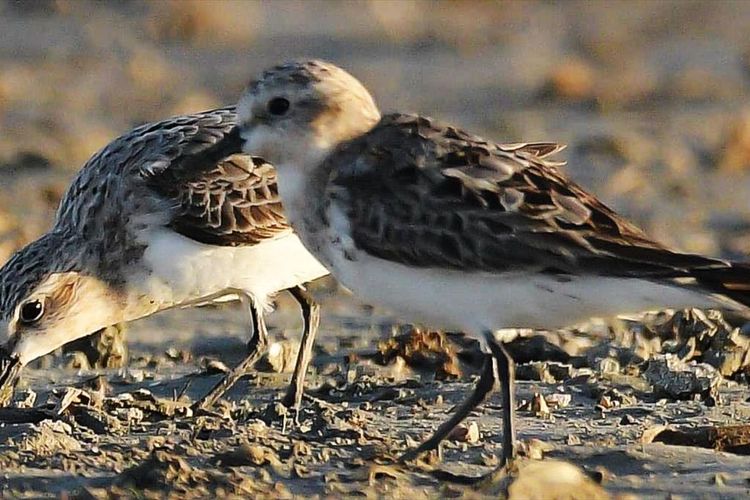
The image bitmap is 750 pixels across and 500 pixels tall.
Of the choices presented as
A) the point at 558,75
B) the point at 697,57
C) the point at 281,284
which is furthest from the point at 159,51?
the point at 281,284

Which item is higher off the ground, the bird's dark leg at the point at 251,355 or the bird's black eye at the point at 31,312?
the bird's black eye at the point at 31,312

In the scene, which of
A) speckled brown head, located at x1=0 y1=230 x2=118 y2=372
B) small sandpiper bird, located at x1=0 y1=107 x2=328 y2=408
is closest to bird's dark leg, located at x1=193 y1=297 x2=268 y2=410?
small sandpiper bird, located at x1=0 y1=107 x2=328 y2=408

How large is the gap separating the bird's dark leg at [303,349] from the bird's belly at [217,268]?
24 centimetres

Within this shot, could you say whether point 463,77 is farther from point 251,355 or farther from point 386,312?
point 251,355

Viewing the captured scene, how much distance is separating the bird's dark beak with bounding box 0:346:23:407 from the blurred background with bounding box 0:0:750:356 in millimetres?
3754

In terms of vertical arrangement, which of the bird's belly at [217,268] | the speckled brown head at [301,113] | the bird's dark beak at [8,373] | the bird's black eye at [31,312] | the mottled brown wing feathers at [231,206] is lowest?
the bird's dark beak at [8,373]

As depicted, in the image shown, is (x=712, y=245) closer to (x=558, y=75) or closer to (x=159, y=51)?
(x=558, y=75)

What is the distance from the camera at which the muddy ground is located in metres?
6.48

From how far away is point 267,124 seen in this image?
6824 millimetres

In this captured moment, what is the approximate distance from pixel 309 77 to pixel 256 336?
195cm

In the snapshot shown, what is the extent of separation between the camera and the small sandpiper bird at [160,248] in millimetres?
7977

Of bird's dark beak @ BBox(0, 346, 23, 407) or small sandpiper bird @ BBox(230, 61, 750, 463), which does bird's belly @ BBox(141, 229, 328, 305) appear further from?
small sandpiper bird @ BBox(230, 61, 750, 463)

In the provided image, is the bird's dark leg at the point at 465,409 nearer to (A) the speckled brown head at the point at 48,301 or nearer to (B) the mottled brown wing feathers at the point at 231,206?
(B) the mottled brown wing feathers at the point at 231,206

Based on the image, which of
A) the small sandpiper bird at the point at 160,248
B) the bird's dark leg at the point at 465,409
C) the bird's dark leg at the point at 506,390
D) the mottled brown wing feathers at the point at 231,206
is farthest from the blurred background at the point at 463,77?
the bird's dark leg at the point at 506,390
